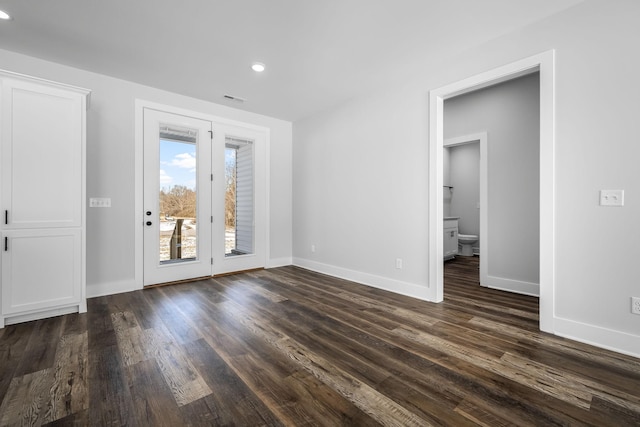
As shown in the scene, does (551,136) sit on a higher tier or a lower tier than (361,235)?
higher

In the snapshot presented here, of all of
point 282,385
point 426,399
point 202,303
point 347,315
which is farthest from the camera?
point 202,303

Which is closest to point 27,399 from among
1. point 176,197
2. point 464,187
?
point 176,197

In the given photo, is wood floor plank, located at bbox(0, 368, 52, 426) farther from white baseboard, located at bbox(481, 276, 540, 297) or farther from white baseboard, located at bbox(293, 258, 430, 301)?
white baseboard, located at bbox(481, 276, 540, 297)

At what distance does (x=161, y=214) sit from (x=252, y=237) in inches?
58.4

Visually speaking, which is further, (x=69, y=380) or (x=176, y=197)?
(x=176, y=197)

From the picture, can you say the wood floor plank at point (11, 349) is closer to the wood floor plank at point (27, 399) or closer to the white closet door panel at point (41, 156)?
the wood floor plank at point (27, 399)

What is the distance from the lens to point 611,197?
2.18 m

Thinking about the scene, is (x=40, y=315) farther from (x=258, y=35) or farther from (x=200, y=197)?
(x=258, y=35)

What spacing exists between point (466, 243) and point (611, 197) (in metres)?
4.52

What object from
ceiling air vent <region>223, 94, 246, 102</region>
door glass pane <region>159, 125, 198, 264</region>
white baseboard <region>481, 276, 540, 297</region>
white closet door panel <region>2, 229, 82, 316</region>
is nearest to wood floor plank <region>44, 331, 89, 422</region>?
white closet door panel <region>2, 229, 82, 316</region>

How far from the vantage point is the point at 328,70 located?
134 inches

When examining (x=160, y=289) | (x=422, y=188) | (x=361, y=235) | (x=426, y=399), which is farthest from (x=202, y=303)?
(x=422, y=188)

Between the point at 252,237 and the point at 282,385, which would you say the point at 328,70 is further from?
the point at 282,385

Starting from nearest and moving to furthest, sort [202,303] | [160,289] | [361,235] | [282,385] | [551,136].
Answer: [282,385]
[551,136]
[202,303]
[160,289]
[361,235]
